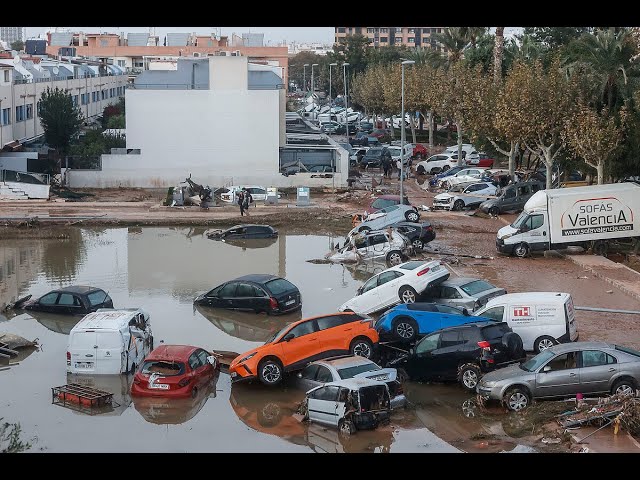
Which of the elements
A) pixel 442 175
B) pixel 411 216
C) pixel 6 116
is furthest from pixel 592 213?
pixel 6 116

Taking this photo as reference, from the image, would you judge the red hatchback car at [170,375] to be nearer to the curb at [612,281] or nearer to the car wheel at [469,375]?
the car wheel at [469,375]

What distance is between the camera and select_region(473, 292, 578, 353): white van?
57.1 ft

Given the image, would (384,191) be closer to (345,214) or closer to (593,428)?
(345,214)

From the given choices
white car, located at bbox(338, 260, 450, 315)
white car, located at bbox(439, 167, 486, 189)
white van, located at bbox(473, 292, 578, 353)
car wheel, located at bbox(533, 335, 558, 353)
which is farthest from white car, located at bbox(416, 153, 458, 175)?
car wheel, located at bbox(533, 335, 558, 353)

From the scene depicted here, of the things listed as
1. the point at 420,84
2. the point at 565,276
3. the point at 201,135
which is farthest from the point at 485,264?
the point at 420,84

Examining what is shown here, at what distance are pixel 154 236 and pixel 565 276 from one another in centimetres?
1605

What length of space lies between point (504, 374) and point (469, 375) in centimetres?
93

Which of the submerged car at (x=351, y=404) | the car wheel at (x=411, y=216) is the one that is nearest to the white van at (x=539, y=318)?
the submerged car at (x=351, y=404)

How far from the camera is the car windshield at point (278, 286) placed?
22375mm

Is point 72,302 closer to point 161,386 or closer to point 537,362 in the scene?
point 161,386

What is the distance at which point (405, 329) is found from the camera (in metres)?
18.2

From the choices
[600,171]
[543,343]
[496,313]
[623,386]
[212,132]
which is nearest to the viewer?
[623,386]

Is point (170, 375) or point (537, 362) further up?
point (537, 362)

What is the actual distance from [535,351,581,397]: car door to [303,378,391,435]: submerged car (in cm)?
248
